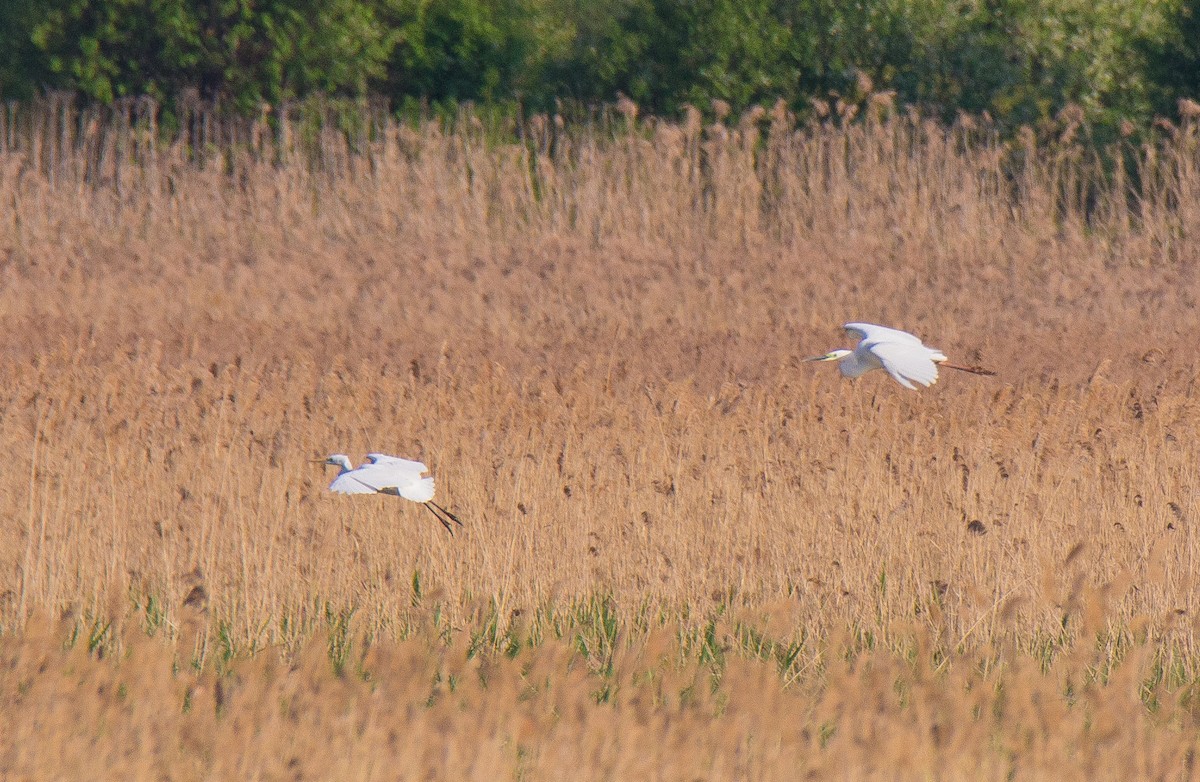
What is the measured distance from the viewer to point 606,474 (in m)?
5.45

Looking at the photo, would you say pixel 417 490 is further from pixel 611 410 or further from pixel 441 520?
pixel 611 410

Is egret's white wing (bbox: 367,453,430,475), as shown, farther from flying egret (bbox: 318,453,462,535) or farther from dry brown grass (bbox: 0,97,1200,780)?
dry brown grass (bbox: 0,97,1200,780)

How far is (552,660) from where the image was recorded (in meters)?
3.53

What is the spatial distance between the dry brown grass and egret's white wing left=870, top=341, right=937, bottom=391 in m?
0.45

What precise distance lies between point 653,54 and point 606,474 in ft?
27.3

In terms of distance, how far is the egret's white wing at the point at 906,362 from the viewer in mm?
4742

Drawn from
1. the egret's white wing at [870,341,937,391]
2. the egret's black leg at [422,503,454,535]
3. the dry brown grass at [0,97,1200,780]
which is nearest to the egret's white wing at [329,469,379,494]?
the dry brown grass at [0,97,1200,780]

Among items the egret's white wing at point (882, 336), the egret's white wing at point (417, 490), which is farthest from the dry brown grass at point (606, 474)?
the egret's white wing at point (882, 336)

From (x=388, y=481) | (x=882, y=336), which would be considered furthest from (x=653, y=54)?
(x=388, y=481)

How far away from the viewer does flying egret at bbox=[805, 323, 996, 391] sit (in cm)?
475

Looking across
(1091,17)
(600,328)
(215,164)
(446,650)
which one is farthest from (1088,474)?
(1091,17)

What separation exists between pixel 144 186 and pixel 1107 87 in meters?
7.02

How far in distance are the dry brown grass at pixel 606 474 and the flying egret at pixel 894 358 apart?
0.44 m

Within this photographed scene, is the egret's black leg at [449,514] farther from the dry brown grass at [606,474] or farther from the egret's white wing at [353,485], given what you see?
the egret's white wing at [353,485]
